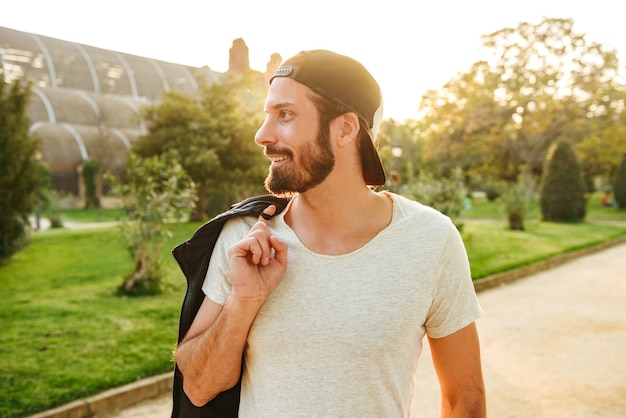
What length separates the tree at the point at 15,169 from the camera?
1081 cm

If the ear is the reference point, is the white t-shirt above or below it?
below

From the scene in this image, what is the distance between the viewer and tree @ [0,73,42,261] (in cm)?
1081

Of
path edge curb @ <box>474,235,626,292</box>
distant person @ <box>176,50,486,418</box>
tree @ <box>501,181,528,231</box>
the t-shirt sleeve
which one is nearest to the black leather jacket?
distant person @ <box>176,50,486,418</box>

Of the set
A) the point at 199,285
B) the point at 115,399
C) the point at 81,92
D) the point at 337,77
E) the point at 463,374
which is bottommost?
the point at 115,399

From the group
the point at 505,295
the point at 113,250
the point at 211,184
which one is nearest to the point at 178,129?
the point at 211,184

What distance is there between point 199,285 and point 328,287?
421mm

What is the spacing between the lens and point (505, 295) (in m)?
9.16

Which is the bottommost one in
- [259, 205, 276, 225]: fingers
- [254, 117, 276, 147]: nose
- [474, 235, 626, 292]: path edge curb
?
[474, 235, 626, 292]: path edge curb

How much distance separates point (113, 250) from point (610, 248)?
13858 millimetres

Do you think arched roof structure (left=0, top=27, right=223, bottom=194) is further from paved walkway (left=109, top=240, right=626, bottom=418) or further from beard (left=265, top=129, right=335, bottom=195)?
beard (left=265, top=129, right=335, bottom=195)

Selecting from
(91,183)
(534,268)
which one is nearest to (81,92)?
(91,183)

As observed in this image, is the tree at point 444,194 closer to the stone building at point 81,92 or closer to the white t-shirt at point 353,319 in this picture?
the white t-shirt at point 353,319

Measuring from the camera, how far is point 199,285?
1721mm

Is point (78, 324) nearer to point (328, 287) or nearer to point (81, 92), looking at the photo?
point (328, 287)
